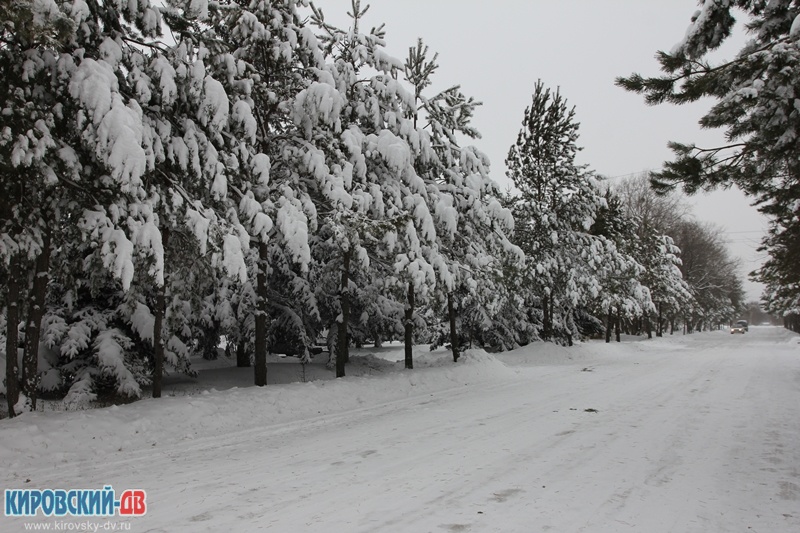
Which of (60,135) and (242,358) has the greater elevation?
(60,135)

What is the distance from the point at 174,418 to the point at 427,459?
180 inches

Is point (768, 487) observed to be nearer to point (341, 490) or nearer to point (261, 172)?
point (341, 490)

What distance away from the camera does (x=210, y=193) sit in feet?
30.9

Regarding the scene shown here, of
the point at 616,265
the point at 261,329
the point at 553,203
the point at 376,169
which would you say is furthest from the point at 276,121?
the point at 616,265

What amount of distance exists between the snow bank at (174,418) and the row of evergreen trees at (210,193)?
51.0 inches

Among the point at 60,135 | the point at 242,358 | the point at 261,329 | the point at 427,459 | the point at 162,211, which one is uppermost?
the point at 60,135

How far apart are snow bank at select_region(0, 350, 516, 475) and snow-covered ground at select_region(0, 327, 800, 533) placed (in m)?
0.03

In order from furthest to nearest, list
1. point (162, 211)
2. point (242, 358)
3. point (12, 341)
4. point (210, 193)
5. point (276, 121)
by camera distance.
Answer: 1. point (242, 358)
2. point (276, 121)
3. point (210, 193)
4. point (162, 211)
5. point (12, 341)

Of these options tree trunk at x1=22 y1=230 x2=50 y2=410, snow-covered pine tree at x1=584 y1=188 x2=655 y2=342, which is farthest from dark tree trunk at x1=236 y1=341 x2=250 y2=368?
snow-covered pine tree at x1=584 y1=188 x2=655 y2=342

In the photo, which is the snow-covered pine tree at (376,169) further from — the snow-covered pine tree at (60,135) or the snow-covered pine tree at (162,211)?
the snow-covered pine tree at (60,135)

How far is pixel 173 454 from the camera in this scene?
6.66 metres

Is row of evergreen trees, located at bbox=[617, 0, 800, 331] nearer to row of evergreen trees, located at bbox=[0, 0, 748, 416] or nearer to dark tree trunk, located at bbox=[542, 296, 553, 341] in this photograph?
row of evergreen trees, located at bbox=[0, 0, 748, 416]

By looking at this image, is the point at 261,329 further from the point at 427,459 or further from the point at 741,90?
the point at 741,90

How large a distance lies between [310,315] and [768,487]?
1267 centimetres
